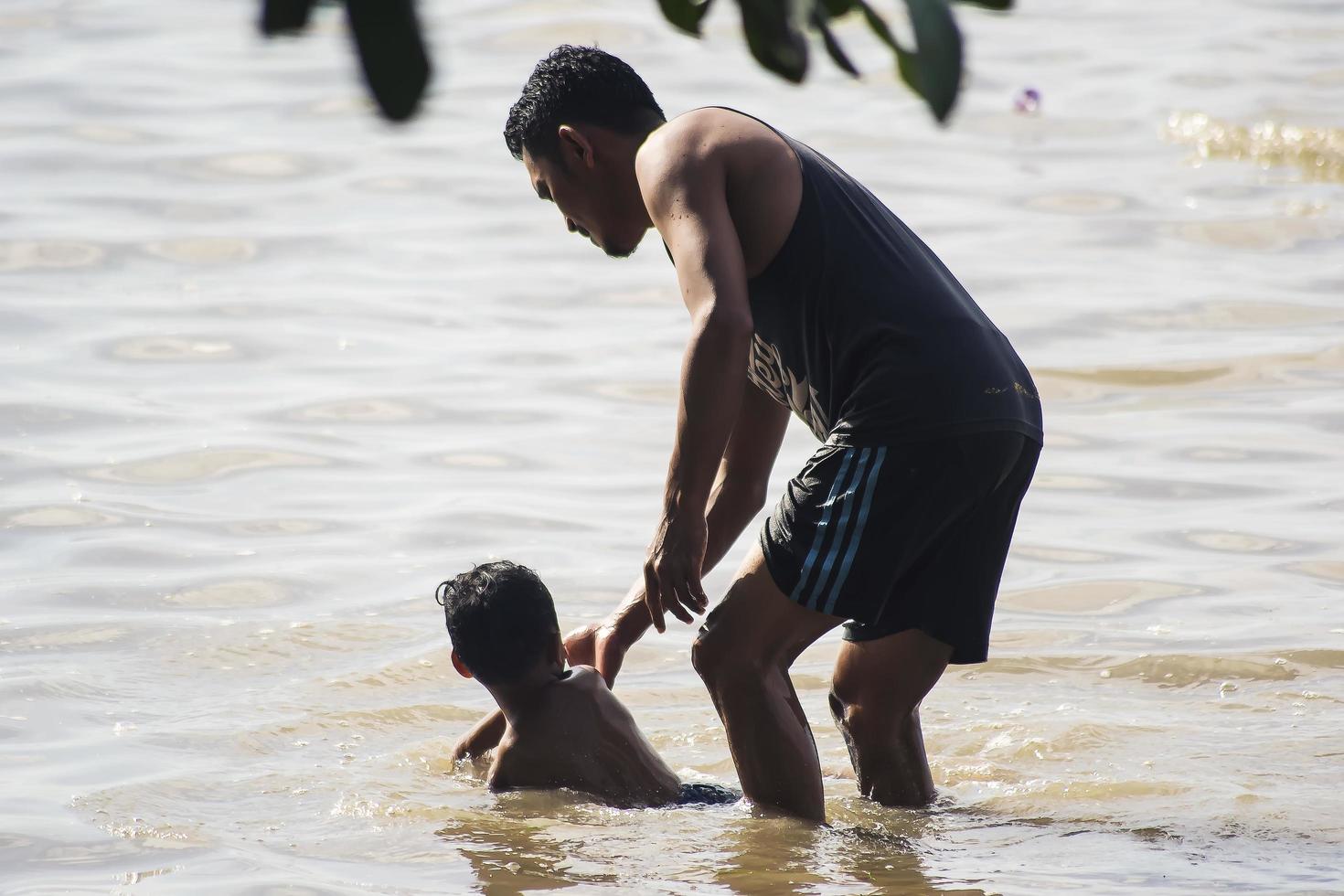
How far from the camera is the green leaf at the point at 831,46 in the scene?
1.57m

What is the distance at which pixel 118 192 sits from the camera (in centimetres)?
1280

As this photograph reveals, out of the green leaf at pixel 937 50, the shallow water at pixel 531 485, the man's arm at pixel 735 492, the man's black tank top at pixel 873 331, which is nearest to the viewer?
the green leaf at pixel 937 50

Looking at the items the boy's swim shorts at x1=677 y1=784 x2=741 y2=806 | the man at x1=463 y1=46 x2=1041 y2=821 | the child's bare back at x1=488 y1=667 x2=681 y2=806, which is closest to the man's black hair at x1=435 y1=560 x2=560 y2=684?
the child's bare back at x1=488 y1=667 x2=681 y2=806

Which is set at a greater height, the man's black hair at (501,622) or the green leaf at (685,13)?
the green leaf at (685,13)

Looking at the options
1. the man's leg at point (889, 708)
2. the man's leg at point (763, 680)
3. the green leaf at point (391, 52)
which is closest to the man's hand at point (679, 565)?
the man's leg at point (763, 680)

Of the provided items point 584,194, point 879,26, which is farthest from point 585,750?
point 879,26

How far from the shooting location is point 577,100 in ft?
11.5

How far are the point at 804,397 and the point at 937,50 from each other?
6.88ft

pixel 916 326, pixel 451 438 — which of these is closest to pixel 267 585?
pixel 451 438

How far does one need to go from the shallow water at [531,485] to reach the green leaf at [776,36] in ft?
1.12

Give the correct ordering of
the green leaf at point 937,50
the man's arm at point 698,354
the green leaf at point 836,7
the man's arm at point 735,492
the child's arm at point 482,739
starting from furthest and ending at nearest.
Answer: the child's arm at point 482,739 < the man's arm at point 735,492 < the man's arm at point 698,354 < the green leaf at point 836,7 < the green leaf at point 937,50

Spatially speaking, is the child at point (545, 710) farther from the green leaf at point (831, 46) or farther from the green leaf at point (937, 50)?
the green leaf at point (937, 50)

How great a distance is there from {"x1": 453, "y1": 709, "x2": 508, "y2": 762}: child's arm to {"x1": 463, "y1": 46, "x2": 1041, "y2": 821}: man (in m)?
0.81

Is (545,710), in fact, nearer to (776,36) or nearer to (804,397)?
(804,397)
